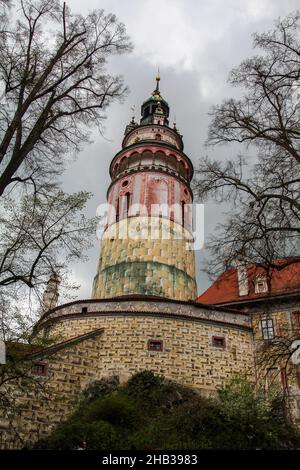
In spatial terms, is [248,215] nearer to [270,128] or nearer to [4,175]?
[270,128]

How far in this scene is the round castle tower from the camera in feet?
70.5

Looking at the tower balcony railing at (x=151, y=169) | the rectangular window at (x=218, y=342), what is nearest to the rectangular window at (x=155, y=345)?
the rectangular window at (x=218, y=342)

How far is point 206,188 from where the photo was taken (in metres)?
9.19

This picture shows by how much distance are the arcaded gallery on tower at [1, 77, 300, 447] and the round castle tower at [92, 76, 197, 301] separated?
57 millimetres

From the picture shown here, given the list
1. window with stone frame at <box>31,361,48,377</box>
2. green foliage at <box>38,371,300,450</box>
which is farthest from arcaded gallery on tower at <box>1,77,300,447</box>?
green foliage at <box>38,371,300,450</box>

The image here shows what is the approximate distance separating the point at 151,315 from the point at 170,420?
4.80 meters

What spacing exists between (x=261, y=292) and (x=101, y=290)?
25.2ft

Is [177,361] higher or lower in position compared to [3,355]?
higher

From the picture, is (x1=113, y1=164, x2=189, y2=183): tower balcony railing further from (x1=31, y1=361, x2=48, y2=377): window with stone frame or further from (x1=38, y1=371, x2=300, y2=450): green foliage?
(x1=31, y1=361, x2=48, y2=377): window with stone frame

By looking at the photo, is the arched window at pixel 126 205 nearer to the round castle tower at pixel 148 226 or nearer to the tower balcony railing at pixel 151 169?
the round castle tower at pixel 148 226

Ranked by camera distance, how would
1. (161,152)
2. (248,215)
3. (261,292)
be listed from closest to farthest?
1. (248,215)
2. (261,292)
3. (161,152)

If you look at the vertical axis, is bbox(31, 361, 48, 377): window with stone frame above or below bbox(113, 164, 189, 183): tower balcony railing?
below

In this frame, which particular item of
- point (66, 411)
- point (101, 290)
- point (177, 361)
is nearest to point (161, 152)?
point (101, 290)

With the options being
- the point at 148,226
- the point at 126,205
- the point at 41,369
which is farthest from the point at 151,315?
the point at 126,205
